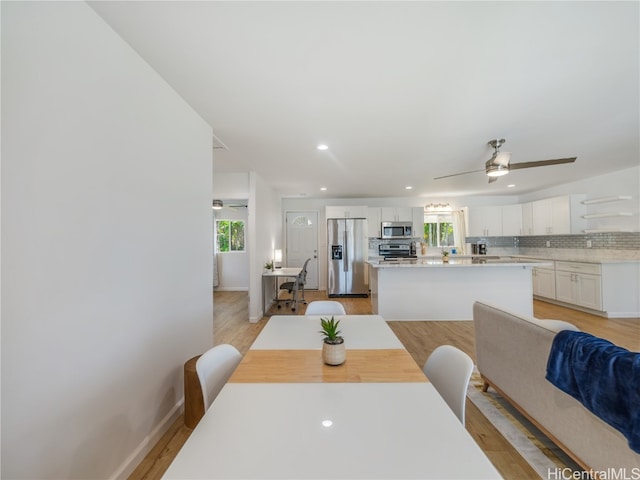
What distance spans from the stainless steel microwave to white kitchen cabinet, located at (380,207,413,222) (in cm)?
15

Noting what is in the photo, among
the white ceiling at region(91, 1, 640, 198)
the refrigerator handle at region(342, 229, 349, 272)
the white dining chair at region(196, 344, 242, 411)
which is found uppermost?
the white ceiling at region(91, 1, 640, 198)

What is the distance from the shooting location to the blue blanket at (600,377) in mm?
1118

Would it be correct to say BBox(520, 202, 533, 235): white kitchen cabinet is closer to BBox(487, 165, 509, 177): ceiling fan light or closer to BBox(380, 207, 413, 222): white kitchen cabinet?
BBox(380, 207, 413, 222): white kitchen cabinet

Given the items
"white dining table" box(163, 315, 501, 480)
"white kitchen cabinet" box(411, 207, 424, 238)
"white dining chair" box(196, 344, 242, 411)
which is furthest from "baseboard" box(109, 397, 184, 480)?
"white kitchen cabinet" box(411, 207, 424, 238)

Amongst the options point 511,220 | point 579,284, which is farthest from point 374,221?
point 579,284

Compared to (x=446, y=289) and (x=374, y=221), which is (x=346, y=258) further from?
(x=446, y=289)

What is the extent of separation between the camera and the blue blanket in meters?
1.12

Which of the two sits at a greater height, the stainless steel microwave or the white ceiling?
the white ceiling

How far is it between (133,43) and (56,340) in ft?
5.32

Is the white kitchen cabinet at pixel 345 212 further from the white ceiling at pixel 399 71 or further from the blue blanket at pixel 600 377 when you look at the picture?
the blue blanket at pixel 600 377

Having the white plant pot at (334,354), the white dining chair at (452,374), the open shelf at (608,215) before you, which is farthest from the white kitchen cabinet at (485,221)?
the white plant pot at (334,354)

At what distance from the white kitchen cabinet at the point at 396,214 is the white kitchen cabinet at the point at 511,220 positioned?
220cm

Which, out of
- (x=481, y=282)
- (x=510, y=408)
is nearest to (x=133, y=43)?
(x=510, y=408)

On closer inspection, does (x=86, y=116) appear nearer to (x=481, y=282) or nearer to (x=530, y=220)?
(x=481, y=282)
